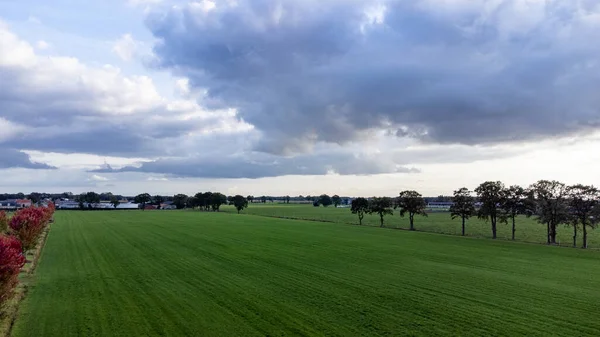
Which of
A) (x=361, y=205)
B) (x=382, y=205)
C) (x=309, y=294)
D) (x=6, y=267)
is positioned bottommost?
(x=309, y=294)

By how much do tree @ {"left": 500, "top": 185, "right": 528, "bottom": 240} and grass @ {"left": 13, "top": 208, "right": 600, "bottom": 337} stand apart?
23317mm

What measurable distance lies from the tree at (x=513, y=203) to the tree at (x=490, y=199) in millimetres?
835

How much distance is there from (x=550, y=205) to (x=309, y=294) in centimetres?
5550

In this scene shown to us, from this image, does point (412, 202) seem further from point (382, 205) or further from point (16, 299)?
point (16, 299)

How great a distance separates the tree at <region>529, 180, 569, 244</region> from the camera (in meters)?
63.3

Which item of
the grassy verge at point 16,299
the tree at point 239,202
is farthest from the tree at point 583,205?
the tree at point 239,202

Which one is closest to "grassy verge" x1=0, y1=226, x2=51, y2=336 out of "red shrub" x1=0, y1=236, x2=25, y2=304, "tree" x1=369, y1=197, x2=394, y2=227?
"red shrub" x1=0, y1=236, x2=25, y2=304

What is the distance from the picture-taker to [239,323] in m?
20.4

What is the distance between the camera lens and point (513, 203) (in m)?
72.4

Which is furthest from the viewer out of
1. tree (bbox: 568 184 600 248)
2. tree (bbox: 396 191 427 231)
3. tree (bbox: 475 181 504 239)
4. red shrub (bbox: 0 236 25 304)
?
tree (bbox: 396 191 427 231)

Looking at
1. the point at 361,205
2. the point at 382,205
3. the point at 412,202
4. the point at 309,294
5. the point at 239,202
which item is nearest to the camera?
the point at 309,294

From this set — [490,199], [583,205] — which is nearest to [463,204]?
[490,199]

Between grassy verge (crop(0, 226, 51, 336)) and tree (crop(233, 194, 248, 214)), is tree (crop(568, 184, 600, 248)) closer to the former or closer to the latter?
grassy verge (crop(0, 226, 51, 336))

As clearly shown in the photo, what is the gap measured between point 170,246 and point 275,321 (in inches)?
1462
